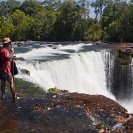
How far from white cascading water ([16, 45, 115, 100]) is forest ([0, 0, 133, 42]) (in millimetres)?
20679

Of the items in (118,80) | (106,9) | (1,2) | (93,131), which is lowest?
(118,80)

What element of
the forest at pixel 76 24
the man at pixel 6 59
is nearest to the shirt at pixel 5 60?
the man at pixel 6 59

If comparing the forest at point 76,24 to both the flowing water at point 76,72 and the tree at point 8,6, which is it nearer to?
the flowing water at point 76,72

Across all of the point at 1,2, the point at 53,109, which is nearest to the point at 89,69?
the point at 53,109

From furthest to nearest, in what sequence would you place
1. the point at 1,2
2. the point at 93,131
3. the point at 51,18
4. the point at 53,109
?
the point at 1,2 < the point at 51,18 < the point at 53,109 < the point at 93,131

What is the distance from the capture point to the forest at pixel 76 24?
39934 millimetres

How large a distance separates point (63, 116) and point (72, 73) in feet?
31.0

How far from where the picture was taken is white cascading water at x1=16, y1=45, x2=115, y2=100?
44.1ft

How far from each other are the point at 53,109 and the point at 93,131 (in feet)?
5.49

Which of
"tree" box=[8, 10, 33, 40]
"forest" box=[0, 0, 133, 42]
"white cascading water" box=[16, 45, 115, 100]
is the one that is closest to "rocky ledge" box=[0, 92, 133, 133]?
"white cascading water" box=[16, 45, 115, 100]

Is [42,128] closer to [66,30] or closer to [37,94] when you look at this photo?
[37,94]

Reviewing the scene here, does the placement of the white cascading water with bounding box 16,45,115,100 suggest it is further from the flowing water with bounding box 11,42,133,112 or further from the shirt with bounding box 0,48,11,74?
the shirt with bounding box 0,48,11,74

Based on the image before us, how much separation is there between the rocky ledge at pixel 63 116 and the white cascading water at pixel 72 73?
13.5 ft

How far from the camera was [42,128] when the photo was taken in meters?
5.41
